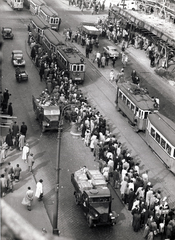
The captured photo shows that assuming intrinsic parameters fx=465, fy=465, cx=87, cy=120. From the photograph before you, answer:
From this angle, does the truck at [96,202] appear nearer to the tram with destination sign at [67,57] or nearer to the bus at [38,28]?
the tram with destination sign at [67,57]

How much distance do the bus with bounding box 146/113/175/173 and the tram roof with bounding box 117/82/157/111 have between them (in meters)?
1.35

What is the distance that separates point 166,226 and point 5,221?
53.4ft

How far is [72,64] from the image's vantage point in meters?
35.5

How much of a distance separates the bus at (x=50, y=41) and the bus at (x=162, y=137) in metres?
16.3

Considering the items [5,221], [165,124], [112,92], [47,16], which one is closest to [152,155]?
[165,124]

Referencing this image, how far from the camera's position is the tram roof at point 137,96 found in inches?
1080

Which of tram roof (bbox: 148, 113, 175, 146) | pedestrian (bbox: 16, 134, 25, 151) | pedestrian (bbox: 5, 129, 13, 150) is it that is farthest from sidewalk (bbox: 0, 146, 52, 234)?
tram roof (bbox: 148, 113, 175, 146)

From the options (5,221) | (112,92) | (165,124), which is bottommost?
(112,92)

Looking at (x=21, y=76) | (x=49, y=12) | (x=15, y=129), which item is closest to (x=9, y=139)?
(x=15, y=129)

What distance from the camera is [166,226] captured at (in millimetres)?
17297

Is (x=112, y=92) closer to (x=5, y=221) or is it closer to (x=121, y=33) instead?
(x=121, y=33)

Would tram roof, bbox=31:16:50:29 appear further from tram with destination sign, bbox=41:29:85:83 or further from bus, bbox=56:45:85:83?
bus, bbox=56:45:85:83

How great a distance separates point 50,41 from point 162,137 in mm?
20113

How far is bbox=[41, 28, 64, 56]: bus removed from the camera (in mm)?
40125
